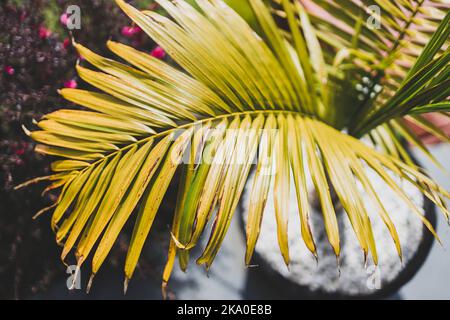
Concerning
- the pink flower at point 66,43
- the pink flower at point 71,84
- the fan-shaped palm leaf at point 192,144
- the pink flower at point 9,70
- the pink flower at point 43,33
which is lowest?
the fan-shaped palm leaf at point 192,144

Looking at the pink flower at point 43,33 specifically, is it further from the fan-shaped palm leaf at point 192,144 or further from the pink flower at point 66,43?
the fan-shaped palm leaf at point 192,144

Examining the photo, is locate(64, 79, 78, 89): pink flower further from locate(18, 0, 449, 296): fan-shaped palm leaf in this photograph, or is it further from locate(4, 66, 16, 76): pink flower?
locate(18, 0, 449, 296): fan-shaped palm leaf

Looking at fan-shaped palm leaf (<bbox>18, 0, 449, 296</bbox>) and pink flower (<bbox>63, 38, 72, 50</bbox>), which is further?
pink flower (<bbox>63, 38, 72, 50</bbox>)

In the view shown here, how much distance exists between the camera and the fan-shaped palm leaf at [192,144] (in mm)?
841

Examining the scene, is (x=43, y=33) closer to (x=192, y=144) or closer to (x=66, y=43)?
(x=66, y=43)

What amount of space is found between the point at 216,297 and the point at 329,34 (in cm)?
100

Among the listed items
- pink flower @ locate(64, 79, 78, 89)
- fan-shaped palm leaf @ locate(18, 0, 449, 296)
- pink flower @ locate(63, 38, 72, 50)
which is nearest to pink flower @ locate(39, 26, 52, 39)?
pink flower @ locate(63, 38, 72, 50)

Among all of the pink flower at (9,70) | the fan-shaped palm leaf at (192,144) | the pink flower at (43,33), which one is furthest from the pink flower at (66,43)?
the fan-shaped palm leaf at (192,144)

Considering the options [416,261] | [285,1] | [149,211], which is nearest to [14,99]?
[149,211]

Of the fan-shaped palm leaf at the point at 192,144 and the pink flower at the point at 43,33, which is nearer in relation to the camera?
the fan-shaped palm leaf at the point at 192,144

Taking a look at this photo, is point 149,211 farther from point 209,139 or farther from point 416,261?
point 416,261

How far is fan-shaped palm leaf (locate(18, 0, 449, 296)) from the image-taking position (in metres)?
0.84

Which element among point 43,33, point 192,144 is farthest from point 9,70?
point 192,144
